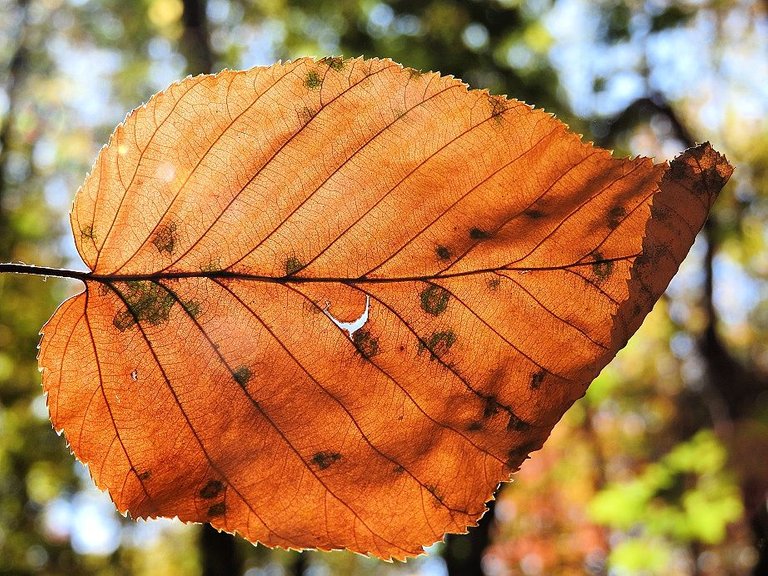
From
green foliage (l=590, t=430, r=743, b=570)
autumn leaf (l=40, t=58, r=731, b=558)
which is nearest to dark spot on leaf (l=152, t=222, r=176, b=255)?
autumn leaf (l=40, t=58, r=731, b=558)

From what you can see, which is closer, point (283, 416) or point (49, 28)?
point (283, 416)

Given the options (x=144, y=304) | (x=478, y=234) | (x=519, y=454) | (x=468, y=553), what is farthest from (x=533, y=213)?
(x=468, y=553)

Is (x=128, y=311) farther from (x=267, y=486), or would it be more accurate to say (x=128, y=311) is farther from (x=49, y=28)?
(x=49, y=28)

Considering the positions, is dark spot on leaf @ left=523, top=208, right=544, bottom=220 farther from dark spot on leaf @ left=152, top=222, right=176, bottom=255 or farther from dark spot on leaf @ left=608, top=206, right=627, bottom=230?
dark spot on leaf @ left=152, top=222, right=176, bottom=255

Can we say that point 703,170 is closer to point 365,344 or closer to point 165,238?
point 365,344

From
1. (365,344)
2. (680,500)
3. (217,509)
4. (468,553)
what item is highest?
(680,500)

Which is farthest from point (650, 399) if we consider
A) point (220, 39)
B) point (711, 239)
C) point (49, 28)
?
point (49, 28)
